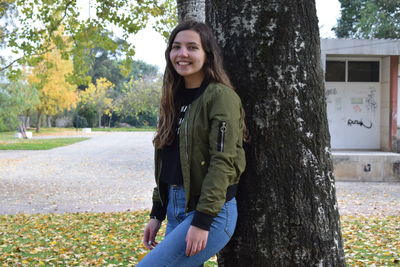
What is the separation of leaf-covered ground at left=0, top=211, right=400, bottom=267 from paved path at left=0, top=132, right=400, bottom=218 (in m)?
1.36

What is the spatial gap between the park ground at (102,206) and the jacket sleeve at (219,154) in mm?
3473

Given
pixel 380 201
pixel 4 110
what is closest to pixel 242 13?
pixel 380 201

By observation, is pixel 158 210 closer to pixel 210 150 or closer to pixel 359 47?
pixel 210 150

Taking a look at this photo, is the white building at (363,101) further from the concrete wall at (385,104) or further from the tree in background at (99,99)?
the tree in background at (99,99)

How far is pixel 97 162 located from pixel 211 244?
20.1 m

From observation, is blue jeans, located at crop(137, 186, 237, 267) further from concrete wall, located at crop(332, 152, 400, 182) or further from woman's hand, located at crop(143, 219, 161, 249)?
concrete wall, located at crop(332, 152, 400, 182)

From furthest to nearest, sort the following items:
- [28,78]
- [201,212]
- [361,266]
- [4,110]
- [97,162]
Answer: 1. [28,78]
2. [4,110]
3. [97,162]
4. [361,266]
5. [201,212]

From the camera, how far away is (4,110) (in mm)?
40312

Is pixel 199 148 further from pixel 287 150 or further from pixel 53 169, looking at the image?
pixel 53 169

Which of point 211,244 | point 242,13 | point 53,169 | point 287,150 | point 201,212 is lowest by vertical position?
point 53,169

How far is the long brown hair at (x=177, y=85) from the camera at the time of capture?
2.64m

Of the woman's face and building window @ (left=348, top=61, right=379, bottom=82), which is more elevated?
building window @ (left=348, top=61, right=379, bottom=82)

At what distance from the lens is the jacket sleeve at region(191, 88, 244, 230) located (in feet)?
7.73

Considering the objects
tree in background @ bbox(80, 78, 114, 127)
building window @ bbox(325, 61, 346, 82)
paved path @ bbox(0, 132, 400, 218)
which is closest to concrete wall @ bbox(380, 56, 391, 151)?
building window @ bbox(325, 61, 346, 82)
